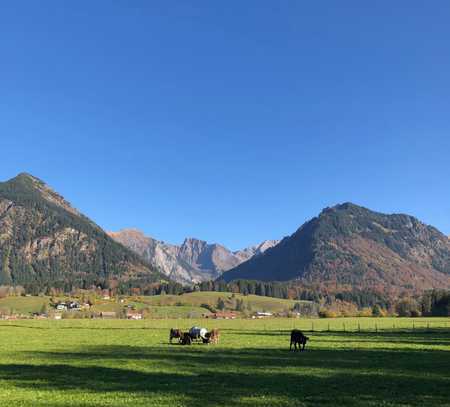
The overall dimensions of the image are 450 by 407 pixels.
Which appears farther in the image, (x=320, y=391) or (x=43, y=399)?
(x=320, y=391)

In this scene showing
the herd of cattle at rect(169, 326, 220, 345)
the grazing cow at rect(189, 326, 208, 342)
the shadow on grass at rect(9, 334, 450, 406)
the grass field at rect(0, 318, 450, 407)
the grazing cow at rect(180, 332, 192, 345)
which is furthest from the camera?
the grazing cow at rect(189, 326, 208, 342)

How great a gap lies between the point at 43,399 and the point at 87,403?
2.57 metres

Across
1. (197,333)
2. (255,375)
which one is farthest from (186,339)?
(255,375)

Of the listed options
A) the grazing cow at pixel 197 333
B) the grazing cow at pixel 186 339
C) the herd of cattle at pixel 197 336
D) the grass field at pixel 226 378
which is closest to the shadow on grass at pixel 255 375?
the grass field at pixel 226 378

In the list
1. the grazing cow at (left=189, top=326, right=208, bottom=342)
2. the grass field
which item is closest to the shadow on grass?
the grass field

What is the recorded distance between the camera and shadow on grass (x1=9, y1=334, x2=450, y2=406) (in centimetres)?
2470

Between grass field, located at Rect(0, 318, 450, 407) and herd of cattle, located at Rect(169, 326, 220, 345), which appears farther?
herd of cattle, located at Rect(169, 326, 220, 345)

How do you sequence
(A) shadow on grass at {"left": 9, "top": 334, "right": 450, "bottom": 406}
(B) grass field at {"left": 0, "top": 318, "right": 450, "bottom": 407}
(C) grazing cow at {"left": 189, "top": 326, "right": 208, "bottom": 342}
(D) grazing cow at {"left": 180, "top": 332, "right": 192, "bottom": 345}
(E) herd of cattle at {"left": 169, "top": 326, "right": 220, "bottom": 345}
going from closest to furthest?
1. (B) grass field at {"left": 0, "top": 318, "right": 450, "bottom": 407}
2. (A) shadow on grass at {"left": 9, "top": 334, "right": 450, "bottom": 406}
3. (D) grazing cow at {"left": 180, "top": 332, "right": 192, "bottom": 345}
4. (E) herd of cattle at {"left": 169, "top": 326, "right": 220, "bottom": 345}
5. (C) grazing cow at {"left": 189, "top": 326, "right": 208, "bottom": 342}

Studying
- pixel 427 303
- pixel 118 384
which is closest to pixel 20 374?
pixel 118 384

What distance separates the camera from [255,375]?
3169cm

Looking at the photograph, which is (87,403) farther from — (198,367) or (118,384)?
(198,367)

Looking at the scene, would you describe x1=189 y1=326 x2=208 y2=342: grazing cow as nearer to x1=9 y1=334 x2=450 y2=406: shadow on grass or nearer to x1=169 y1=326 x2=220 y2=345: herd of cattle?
x1=169 y1=326 x2=220 y2=345: herd of cattle

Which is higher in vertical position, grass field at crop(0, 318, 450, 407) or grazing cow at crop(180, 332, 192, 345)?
grass field at crop(0, 318, 450, 407)

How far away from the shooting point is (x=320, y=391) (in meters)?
26.0
